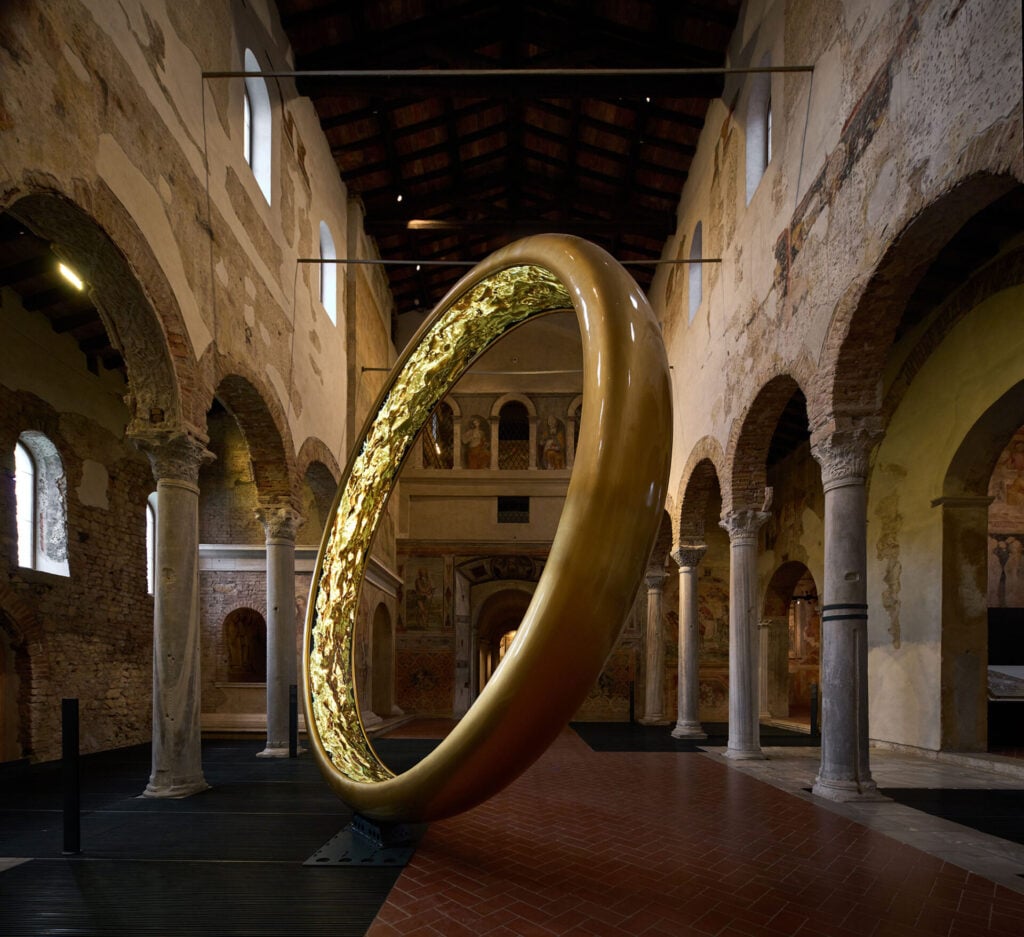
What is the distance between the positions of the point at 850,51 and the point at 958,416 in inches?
227

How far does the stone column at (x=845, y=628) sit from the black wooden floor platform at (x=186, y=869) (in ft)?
14.2

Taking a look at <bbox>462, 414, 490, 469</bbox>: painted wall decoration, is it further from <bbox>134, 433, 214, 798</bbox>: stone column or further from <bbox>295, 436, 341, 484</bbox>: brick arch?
<bbox>134, 433, 214, 798</bbox>: stone column

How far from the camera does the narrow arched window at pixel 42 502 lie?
11.5 metres

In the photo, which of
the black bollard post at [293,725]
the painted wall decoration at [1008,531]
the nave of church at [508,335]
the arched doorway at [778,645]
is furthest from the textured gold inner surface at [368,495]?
the arched doorway at [778,645]

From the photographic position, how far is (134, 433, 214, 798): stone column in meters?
7.43

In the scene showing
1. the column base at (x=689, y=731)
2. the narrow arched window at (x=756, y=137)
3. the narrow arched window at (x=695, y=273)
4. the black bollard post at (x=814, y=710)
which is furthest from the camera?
the narrow arched window at (x=695, y=273)

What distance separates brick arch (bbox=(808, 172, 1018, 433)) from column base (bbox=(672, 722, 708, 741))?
7.77 m

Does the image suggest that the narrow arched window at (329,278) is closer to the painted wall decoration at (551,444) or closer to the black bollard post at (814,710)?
the painted wall decoration at (551,444)

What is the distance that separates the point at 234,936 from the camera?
3854mm

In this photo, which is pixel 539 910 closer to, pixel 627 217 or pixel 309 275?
pixel 309 275

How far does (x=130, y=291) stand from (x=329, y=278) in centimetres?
794

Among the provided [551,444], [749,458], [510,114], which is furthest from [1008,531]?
[510,114]

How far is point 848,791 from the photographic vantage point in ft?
23.2

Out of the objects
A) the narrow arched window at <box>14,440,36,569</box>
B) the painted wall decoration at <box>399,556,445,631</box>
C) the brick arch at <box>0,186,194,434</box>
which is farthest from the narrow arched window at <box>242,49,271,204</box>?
the painted wall decoration at <box>399,556,445,631</box>
